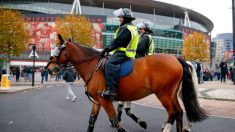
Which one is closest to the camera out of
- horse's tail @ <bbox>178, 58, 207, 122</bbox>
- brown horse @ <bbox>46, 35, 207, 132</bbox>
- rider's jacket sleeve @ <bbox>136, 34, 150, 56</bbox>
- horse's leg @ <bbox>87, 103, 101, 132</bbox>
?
brown horse @ <bbox>46, 35, 207, 132</bbox>

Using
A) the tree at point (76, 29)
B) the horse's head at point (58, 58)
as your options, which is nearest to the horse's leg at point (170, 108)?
the horse's head at point (58, 58)

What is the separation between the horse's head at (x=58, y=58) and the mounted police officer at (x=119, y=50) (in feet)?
2.91

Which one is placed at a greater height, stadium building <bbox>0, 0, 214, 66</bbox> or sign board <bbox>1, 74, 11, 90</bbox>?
stadium building <bbox>0, 0, 214, 66</bbox>

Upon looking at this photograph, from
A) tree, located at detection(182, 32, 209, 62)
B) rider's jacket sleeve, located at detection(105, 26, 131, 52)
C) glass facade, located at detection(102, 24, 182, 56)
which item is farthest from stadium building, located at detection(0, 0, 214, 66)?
rider's jacket sleeve, located at detection(105, 26, 131, 52)

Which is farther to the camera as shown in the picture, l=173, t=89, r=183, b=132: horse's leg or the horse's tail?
the horse's tail

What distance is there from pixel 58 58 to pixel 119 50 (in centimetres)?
139

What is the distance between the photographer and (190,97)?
20.4 feet

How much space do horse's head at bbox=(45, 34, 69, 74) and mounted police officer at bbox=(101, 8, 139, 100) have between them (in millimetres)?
887

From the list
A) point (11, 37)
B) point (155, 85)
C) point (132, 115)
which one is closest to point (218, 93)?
point (132, 115)

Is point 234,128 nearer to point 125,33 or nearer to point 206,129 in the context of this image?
point 206,129

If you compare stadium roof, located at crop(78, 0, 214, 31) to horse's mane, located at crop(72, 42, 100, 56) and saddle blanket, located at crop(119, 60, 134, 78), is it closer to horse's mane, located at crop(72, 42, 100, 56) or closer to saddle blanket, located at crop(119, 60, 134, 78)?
horse's mane, located at crop(72, 42, 100, 56)

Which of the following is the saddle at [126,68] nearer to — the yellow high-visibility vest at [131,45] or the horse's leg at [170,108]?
the yellow high-visibility vest at [131,45]

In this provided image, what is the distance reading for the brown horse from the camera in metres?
5.75

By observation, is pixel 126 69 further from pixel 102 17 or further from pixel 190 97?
pixel 102 17
